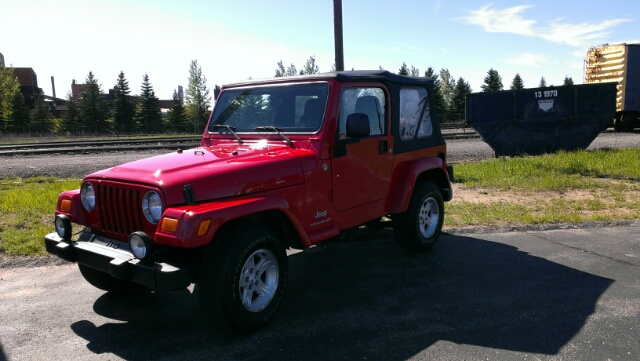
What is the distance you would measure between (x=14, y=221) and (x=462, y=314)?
6.48 meters

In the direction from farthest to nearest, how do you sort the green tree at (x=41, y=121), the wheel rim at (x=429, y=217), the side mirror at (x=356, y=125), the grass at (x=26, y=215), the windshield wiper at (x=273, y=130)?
the green tree at (x=41, y=121), the grass at (x=26, y=215), the wheel rim at (x=429, y=217), the windshield wiper at (x=273, y=130), the side mirror at (x=356, y=125)

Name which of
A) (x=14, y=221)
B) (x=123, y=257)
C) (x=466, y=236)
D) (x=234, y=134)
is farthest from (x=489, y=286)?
(x=14, y=221)

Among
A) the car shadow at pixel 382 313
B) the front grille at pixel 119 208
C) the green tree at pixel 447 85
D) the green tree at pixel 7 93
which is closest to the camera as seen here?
the car shadow at pixel 382 313

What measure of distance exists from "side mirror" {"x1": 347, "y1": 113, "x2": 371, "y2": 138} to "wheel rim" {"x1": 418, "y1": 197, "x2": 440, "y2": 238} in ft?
5.56

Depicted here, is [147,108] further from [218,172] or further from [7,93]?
[218,172]

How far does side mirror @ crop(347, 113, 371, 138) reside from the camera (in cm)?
463

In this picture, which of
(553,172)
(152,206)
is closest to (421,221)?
(152,206)

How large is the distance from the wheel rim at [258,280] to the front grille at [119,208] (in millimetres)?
886

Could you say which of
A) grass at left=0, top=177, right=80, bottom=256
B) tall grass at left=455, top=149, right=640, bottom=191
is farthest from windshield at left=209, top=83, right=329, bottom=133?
tall grass at left=455, top=149, right=640, bottom=191

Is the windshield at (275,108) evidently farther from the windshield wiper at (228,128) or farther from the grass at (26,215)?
the grass at (26,215)

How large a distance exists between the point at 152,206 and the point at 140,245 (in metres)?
0.32

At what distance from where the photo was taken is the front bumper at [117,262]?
3490 millimetres

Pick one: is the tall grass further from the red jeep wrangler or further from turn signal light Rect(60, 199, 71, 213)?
turn signal light Rect(60, 199, 71, 213)

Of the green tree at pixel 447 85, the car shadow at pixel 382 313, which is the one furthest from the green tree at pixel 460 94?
the car shadow at pixel 382 313
